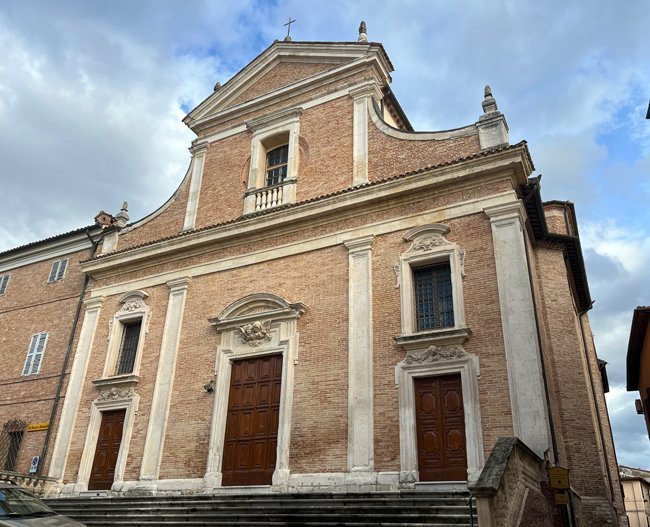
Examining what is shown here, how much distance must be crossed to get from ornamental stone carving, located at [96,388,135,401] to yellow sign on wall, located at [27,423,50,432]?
225 centimetres

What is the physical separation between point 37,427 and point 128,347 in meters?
3.57

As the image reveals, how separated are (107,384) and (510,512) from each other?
11.6 meters

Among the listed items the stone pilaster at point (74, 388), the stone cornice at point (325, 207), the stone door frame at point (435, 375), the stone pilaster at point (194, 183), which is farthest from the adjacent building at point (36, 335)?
the stone door frame at point (435, 375)

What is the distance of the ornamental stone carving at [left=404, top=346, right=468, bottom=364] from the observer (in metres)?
11.6

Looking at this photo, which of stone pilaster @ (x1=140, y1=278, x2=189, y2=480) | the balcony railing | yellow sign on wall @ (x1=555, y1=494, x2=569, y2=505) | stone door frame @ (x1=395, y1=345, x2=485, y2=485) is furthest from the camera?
the balcony railing

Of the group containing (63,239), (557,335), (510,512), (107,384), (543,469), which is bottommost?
(510,512)

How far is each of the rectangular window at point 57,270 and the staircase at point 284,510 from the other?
901cm

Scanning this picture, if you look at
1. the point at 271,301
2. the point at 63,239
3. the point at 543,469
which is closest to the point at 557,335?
the point at 543,469

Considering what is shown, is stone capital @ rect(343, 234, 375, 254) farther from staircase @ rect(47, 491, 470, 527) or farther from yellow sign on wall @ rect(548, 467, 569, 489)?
yellow sign on wall @ rect(548, 467, 569, 489)

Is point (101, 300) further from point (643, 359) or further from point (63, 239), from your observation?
point (643, 359)

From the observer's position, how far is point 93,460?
15250 mm

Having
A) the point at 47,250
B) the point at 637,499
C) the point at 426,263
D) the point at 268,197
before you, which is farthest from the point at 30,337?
the point at 637,499

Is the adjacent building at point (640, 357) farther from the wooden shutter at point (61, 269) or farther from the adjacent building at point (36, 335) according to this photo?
the wooden shutter at point (61, 269)

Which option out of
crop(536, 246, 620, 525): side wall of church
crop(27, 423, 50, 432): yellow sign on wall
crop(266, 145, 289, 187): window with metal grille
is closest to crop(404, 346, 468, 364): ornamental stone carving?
crop(536, 246, 620, 525): side wall of church
